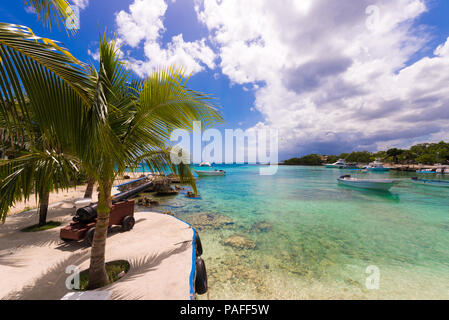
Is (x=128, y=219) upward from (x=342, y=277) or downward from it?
upward

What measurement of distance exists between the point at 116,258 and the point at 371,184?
28.0m

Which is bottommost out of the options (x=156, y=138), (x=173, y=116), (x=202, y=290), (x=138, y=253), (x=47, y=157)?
(x=202, y=290)

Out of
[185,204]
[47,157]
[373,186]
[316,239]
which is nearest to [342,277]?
[316,239]

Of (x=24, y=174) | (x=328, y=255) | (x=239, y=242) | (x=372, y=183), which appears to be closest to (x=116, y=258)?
(x=24, y=174)

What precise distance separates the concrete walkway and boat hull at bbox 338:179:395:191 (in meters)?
25.5

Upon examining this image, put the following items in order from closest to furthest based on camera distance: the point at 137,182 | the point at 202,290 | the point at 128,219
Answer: the point at 202,290
the point at 128,219
the point at 137,182

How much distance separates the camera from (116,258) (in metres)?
4.07

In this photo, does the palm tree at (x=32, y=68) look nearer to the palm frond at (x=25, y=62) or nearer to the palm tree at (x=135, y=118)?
the palm frond at (x=25, y=62)

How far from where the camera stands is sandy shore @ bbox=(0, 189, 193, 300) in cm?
294

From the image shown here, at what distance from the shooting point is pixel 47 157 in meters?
2.92

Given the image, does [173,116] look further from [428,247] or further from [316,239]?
[428,247]

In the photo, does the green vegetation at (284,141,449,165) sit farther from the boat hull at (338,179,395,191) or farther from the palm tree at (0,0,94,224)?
the palm tree at (0,0,94,224)

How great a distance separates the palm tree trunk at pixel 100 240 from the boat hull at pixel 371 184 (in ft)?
89.4

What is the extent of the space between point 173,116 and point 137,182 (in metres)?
20.3
